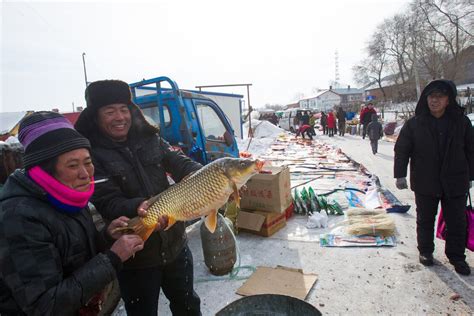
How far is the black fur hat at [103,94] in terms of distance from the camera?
6.10 ft

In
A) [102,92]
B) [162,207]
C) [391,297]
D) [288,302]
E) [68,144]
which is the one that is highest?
[102,92]

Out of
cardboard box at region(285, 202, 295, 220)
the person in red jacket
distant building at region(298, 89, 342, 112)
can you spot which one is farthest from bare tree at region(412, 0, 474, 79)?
distant building at region(298, 89, 342, 112)

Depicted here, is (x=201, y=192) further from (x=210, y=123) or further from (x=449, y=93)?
(x=210, y=123)

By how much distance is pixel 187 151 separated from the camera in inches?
180

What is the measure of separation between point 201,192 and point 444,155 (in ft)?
9.62

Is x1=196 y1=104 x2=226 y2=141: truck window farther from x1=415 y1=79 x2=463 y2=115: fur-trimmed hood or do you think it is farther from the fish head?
the fish head

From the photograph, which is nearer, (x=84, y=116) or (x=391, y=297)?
(x=84, y=116)

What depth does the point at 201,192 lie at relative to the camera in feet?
5.53

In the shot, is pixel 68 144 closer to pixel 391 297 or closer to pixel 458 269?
pixel 391 297

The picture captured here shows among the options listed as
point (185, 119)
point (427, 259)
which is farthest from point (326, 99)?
point (427, 259)

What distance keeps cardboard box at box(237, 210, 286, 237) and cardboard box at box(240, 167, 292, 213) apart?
0.11 meters

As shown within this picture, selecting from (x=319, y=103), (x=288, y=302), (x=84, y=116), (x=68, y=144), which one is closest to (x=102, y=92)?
(x=84, y=116)

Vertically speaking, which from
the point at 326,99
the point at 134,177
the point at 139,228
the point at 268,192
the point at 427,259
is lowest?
the point at 427,259

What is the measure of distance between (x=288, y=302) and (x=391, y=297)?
183 cm
